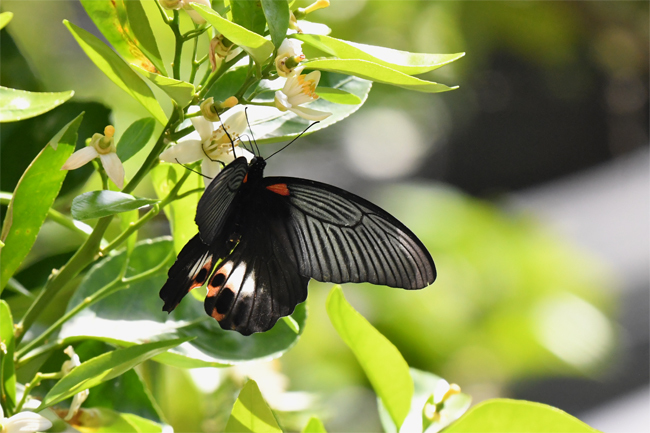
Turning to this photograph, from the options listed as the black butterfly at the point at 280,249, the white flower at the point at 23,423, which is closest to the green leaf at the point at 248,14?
the black butterfly at the point at 280,249

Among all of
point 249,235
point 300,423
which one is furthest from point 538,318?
point 249,235

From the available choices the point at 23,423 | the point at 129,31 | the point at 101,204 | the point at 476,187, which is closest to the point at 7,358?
the point at 23,423

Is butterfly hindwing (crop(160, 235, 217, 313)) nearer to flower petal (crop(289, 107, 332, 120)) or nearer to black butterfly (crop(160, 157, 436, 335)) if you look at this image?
black butterfly (crop(160, 157, 436, 335))

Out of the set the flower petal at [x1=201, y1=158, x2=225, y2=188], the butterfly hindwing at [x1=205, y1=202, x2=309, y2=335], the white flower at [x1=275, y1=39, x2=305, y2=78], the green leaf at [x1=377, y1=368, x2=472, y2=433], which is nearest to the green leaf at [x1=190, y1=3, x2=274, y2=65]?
the white flower at [x1=275, y1=39, x2=305, y2=78]

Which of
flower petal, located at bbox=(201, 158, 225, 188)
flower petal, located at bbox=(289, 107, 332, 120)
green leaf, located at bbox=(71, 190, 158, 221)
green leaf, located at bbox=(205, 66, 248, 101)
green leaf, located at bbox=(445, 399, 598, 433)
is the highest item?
green leaf, located at bbox=(205, 66, 248, 101)

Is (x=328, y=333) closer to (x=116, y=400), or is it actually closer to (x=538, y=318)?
(x=538, y=318)

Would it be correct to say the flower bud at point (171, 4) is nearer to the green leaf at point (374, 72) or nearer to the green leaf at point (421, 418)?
the green leaf at point (374, 72)
